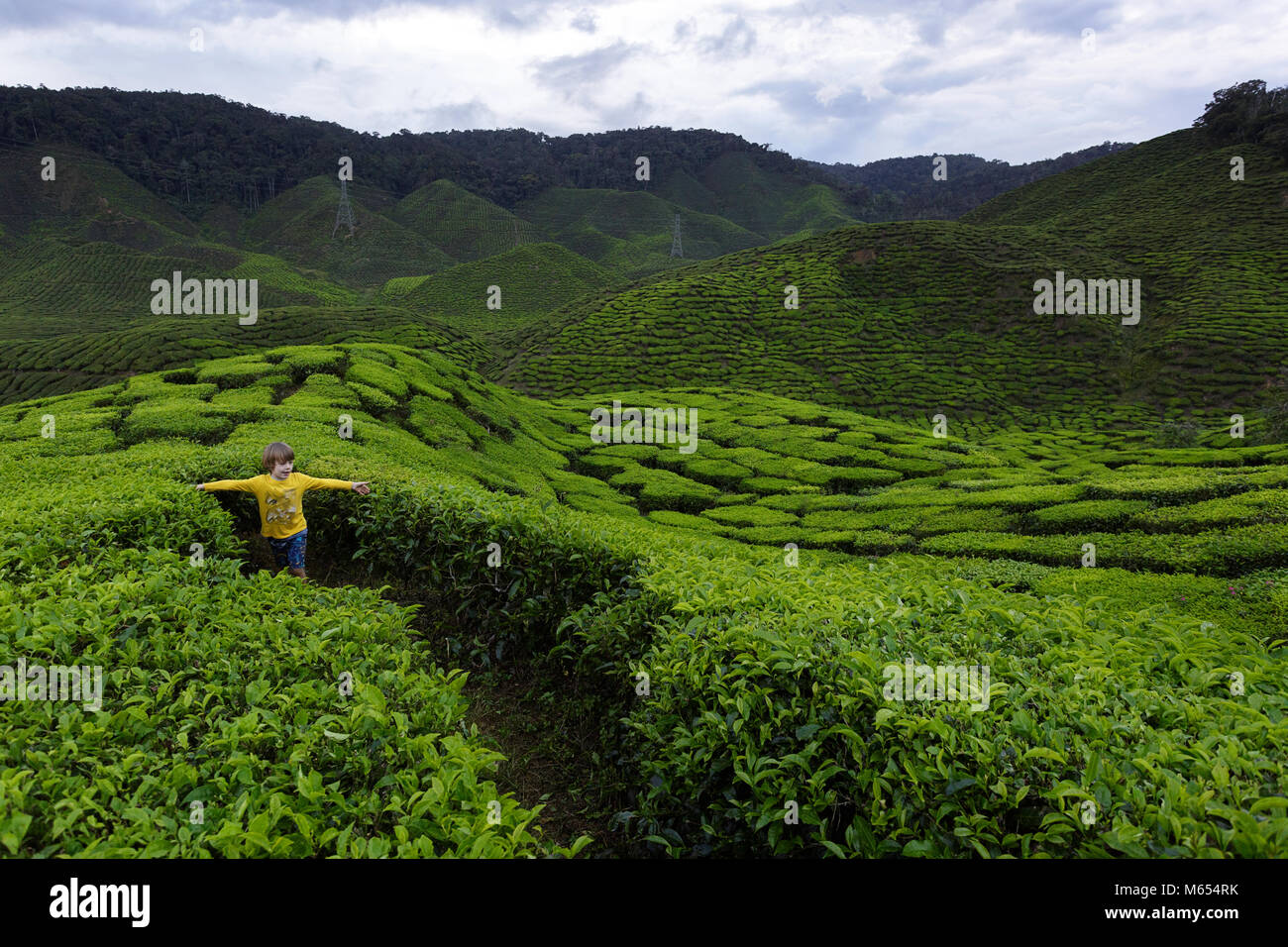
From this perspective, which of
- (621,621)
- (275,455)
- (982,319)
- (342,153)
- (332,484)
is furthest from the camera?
(342,153)

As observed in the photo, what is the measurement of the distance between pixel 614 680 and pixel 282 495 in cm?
371

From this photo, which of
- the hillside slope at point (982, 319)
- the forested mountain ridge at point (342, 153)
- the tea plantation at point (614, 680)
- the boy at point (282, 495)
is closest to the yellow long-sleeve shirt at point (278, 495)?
the boy at point (282, 495)

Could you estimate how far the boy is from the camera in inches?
244

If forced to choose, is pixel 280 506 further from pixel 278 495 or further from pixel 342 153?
pixel 342 153

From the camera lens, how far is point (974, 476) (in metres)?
14.4

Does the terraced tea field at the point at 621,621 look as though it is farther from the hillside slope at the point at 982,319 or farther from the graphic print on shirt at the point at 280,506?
the hillside slope at the point at 982,319

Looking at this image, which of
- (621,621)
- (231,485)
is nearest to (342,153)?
(231,485)

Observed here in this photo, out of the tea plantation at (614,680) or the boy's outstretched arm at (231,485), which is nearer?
the tea plantation at (614,680)

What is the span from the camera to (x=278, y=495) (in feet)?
20.4

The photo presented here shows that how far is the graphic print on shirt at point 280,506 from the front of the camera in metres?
6.21

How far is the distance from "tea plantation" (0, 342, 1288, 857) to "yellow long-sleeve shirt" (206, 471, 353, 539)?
1.26 feet

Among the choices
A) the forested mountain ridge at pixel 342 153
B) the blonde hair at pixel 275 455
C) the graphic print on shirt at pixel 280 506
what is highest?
the forested mountain ridge at pixel 342 153

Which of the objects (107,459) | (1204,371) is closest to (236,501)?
(107,459)
